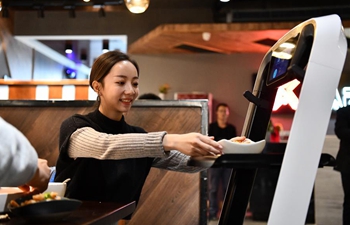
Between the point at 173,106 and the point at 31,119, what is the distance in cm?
91

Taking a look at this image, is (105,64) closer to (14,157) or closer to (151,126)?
(14,157)

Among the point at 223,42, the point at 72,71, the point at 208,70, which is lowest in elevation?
the point at 72,71

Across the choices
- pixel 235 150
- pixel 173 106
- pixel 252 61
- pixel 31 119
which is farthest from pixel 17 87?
pixel 252 61

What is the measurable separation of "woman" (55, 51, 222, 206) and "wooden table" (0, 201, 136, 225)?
0.21 metres

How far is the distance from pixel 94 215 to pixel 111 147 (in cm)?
42

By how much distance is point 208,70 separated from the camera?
8578 millimetres

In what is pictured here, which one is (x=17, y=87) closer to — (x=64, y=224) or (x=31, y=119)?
(x=31, y=119)

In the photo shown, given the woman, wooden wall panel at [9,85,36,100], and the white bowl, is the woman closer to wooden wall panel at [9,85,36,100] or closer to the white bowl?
the white bowl

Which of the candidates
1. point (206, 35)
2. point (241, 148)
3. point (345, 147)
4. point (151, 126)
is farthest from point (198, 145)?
point (206, 35)

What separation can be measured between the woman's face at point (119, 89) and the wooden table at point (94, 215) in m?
0.47

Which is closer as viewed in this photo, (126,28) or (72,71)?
(126,28)

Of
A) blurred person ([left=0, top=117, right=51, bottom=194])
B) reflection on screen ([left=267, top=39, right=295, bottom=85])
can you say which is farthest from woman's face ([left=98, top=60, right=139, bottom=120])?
blurred person ([left=0, top=117, right=51, bottom=194])

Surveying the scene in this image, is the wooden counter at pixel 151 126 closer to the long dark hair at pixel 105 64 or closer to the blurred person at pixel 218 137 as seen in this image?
the long dark hair at pixel 105 64

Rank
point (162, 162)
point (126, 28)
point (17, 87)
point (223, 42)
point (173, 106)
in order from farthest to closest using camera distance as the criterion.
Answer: point (126, 28) < point (223, 42) < point (17, 87) < point (173, 106) < point (162, 162)
